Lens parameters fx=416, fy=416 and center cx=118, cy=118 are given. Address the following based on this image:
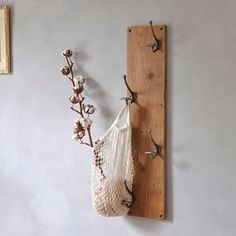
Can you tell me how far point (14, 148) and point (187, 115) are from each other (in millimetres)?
1145

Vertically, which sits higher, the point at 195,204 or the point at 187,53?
the point at 187,53

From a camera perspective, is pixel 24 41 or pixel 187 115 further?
pixel 24 41

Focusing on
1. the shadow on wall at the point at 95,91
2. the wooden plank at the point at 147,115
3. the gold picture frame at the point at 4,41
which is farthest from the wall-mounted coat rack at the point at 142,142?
the gold picture frame at the point at 4,41

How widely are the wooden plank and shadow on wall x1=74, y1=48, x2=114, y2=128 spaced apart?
16 cm

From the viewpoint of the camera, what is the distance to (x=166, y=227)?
84.5 inches

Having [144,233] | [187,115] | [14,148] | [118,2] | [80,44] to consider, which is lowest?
[144,233]

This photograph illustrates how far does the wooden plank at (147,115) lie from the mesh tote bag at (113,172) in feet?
0.18

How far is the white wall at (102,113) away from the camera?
6.54 feet

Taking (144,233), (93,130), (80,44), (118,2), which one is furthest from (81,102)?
(144,233)

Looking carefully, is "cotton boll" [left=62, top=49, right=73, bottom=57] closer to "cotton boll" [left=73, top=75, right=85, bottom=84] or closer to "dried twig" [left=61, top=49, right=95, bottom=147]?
"dried twig" [left=61, top=49, right=95, bottom=147]

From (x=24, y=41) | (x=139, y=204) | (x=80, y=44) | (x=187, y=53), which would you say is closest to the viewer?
(x=187, y=53)

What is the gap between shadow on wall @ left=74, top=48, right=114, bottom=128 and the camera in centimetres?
228

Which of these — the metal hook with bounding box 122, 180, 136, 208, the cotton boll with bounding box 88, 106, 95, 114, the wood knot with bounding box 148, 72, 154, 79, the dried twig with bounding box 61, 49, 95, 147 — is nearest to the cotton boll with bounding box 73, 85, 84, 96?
the dried twig with bounding box 61, 49, 95, 147

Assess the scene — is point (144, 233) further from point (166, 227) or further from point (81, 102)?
point (81, 102)
